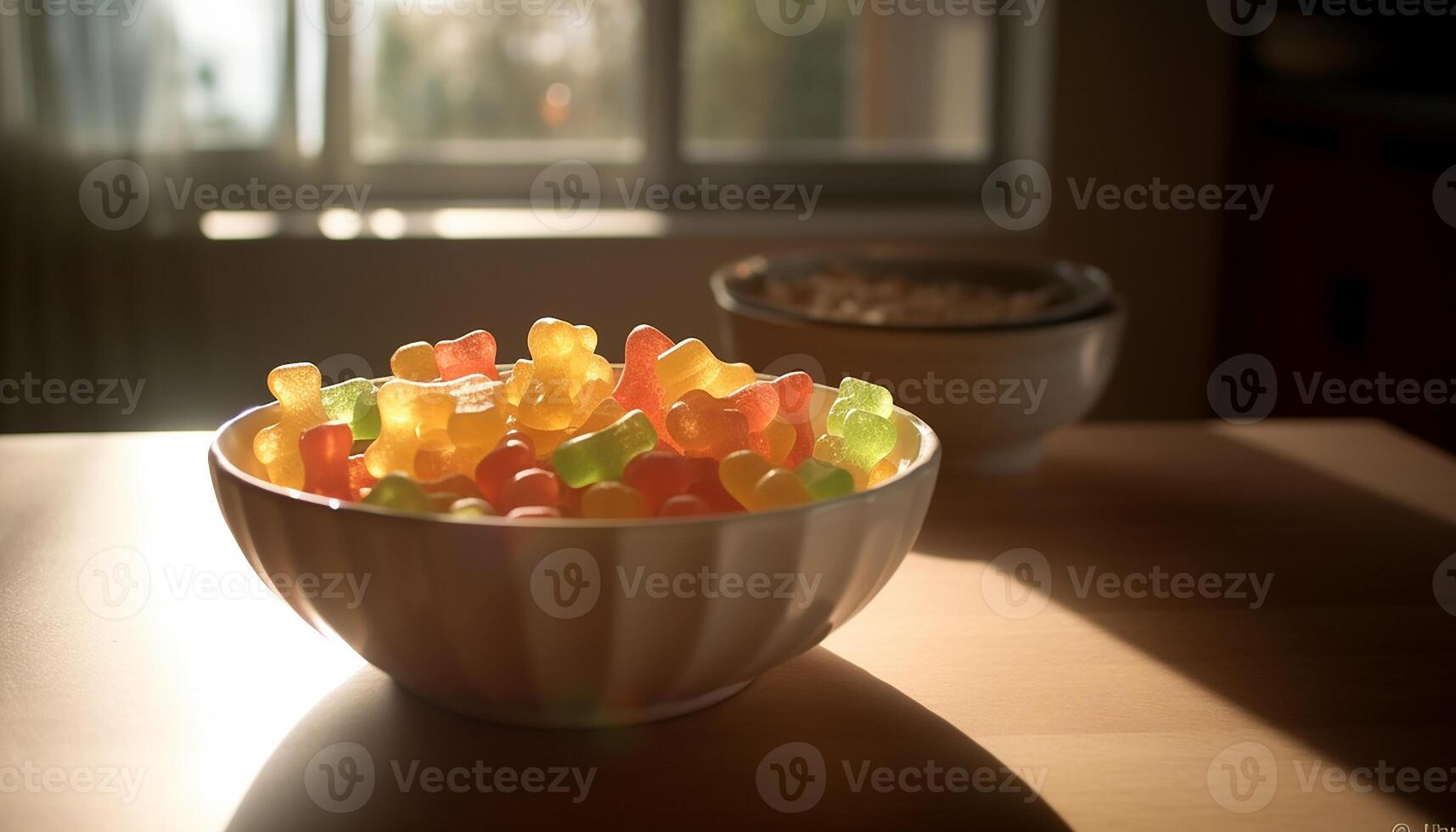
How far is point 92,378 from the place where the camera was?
2.60 metres

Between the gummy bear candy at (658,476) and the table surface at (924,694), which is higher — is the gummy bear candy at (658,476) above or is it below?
above

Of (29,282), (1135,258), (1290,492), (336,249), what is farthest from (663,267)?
(1290,492)

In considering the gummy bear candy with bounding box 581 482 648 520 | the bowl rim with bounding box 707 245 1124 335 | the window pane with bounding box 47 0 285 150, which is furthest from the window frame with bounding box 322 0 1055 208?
the gummy bear candy with bounding box 581 482 648 520

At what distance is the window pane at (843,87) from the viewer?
9.94 ft

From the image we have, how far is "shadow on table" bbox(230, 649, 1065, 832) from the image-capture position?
60cm

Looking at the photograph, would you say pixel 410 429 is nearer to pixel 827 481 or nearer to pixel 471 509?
pixel 471 509

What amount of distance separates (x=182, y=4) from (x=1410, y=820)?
2646 millimetres

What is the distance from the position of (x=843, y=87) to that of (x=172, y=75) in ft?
4.70

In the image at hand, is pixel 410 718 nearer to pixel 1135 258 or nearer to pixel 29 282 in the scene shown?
pixel 29 282

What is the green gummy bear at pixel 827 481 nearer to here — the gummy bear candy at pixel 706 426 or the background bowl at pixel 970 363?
the gummy bear candy at pixel 706 426

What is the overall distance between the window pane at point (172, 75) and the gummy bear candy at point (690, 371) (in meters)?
2.16

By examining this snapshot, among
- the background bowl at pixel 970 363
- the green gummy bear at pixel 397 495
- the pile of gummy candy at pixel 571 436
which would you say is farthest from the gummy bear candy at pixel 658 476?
the background bowl at pixel 970 363

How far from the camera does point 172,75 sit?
2.63 m

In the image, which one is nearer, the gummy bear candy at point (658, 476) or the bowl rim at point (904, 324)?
the gummy bear candy at point (658, 476)
